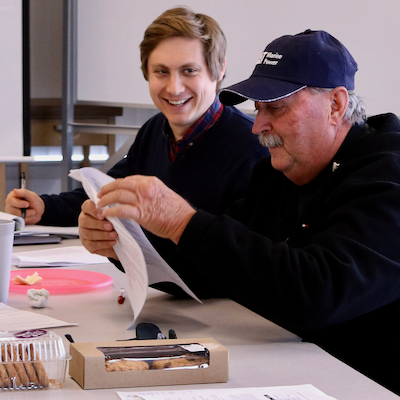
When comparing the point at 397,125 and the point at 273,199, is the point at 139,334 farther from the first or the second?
the point at 397,125

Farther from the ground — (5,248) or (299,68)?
(299,68)

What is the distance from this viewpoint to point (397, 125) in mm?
1205

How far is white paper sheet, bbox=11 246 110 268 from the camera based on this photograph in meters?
1.58

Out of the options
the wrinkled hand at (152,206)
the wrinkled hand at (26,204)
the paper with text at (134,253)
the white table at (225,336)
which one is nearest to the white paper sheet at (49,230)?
the wrinkled hand at (26,204)

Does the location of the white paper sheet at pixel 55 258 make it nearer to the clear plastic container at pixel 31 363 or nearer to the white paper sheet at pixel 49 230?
the white paper sheet at pixel 49 230

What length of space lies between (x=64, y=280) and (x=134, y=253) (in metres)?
0.38

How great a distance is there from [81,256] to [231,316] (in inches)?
24.9

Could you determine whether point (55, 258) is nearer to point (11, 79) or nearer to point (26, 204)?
point (26, 204)

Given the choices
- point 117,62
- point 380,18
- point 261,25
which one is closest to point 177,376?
point 117,62

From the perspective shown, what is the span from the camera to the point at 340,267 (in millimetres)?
965

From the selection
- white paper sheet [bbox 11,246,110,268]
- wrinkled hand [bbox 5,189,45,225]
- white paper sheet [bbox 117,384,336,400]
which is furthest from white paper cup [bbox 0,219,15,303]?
wrinkled hand [bbox 5,189,45,225]

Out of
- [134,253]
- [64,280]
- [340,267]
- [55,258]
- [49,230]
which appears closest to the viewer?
[340,267]

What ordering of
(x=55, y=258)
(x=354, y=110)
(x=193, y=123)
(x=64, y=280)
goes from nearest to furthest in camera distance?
(x=354, y=110) → (x=64, y=280) → (x=55, y=258) → (x=193, y=123)

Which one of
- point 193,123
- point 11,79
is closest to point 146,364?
point 193,123
